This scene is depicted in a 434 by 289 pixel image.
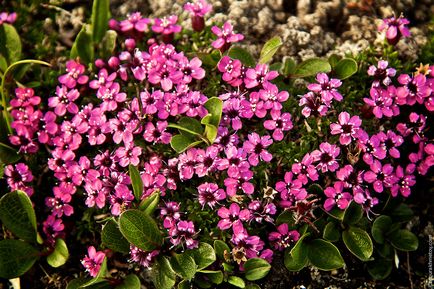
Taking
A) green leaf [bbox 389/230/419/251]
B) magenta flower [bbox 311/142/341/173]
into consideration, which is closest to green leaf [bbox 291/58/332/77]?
magenta flower [bbox 311/142/341/173]

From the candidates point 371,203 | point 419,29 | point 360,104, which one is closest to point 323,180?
point 371,203

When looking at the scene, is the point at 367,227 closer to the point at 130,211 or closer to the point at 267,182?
the point at 267,182

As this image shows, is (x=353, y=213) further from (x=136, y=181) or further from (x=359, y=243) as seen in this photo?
(x=136, y=181)

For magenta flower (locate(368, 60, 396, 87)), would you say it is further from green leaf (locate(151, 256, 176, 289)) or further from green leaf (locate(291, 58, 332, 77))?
green leaf (locate(151, 256, 176, 289))

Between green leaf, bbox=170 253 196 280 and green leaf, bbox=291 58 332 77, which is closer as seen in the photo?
green leaf, bbox=170 253 196 280

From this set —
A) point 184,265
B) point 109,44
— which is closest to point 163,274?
point 184,265

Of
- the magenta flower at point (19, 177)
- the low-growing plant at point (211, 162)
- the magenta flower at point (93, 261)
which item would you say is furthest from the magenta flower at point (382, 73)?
the magenta flower at point (19, 177)

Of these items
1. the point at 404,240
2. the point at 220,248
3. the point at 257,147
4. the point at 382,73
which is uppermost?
the point at 382,73
